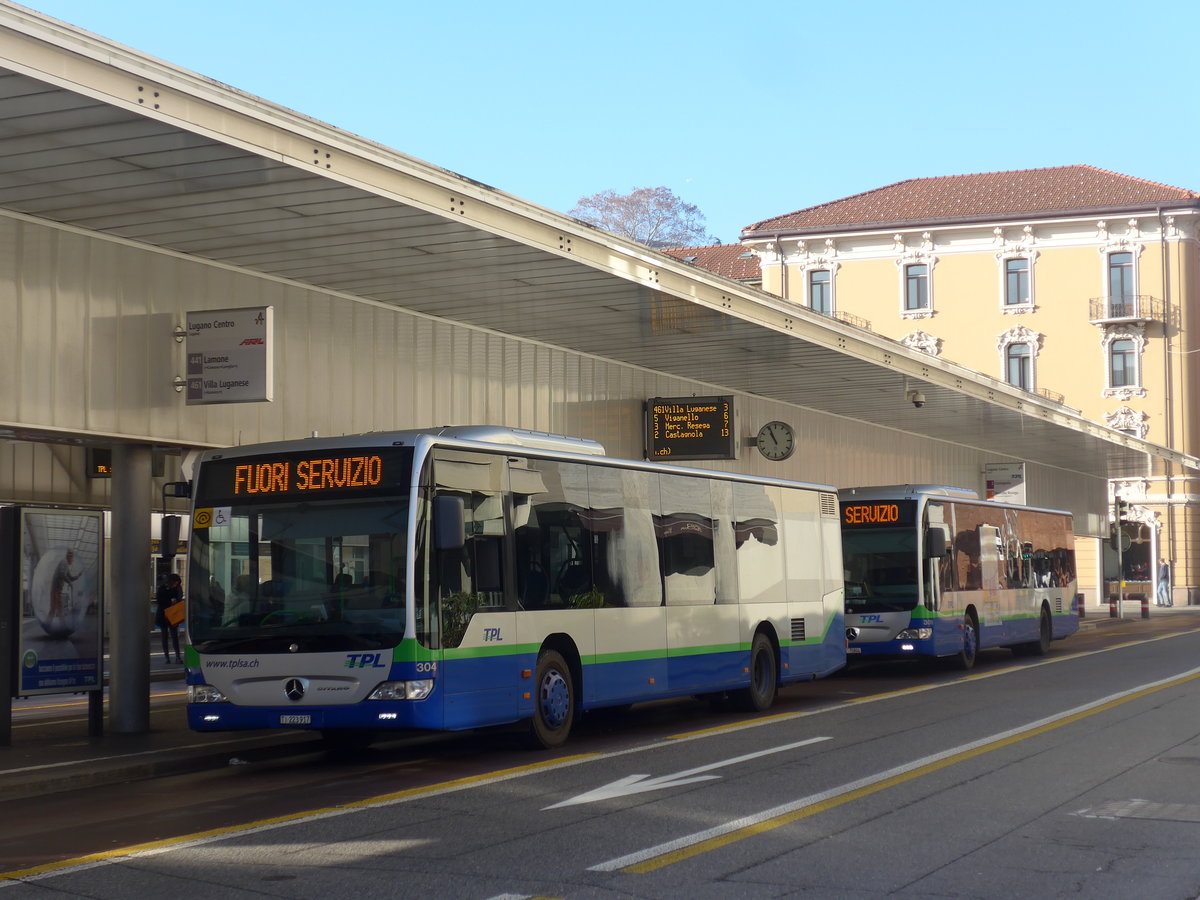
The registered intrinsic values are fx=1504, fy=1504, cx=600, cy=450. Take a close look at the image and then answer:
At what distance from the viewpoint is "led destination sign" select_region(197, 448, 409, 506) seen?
Result: 12.6 m

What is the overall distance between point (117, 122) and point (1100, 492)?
4973cm

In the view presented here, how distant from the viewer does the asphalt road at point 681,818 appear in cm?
759

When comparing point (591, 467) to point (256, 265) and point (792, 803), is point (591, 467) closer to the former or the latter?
point (256, 265)

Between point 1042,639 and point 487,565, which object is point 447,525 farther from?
point 1042,639

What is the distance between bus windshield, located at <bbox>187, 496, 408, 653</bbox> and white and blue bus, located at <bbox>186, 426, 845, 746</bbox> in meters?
0.01

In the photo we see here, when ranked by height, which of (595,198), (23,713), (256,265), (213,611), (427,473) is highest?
(595,198)

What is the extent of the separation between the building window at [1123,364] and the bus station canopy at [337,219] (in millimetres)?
41648

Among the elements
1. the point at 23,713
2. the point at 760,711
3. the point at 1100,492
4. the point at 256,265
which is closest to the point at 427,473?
the point at 256,265

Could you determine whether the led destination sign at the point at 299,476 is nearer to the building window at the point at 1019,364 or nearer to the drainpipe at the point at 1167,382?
the drainpipe at the point at 1167,382

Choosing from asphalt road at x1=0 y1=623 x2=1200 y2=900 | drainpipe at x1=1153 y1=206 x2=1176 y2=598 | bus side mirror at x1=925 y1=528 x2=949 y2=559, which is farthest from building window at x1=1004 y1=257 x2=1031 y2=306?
asphalt road at x1=0 y1=623 x2=1200 y2=900

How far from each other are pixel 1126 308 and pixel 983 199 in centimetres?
847

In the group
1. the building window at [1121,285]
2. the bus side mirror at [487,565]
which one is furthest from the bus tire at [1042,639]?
the building window at [1121,285]

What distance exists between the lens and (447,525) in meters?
12.3

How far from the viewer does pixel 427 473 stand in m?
12.6
